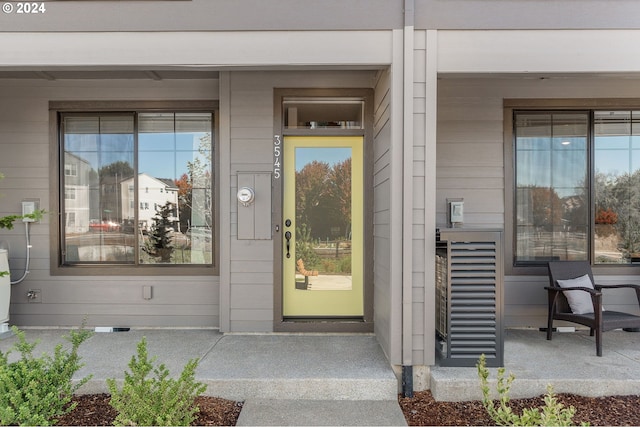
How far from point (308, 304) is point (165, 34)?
2.66 m

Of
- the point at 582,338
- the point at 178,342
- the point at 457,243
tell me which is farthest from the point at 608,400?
the point at 178,342

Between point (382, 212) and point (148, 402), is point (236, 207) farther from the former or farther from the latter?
point (148, 402)

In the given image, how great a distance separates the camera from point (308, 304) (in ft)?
12.7

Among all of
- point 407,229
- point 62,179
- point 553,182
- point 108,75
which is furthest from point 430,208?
point 62,179

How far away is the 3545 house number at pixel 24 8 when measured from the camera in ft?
8.77

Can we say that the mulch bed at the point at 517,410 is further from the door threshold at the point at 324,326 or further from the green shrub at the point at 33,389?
the green shrub at the point at 33,389

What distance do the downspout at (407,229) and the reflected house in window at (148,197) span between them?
8.27 feet

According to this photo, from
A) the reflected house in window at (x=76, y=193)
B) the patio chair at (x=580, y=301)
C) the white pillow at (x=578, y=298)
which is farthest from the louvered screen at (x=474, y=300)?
the reflected house in window at (x=76, y=193)

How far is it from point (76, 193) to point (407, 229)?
3.49 metres

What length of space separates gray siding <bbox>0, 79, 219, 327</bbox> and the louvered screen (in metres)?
2.37

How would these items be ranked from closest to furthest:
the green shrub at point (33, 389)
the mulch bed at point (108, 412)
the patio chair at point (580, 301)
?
the green shrub at point (33, 389) → the mulch bed at point (108, 412) → the patio chair at point (580, 301)

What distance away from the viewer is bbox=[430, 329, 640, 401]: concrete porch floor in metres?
2.67

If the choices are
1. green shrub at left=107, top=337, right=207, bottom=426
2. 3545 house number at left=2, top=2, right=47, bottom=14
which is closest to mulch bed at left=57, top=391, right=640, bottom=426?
green shrub at left=107, top=337, right=207, bottom=426

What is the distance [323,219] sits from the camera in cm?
387
